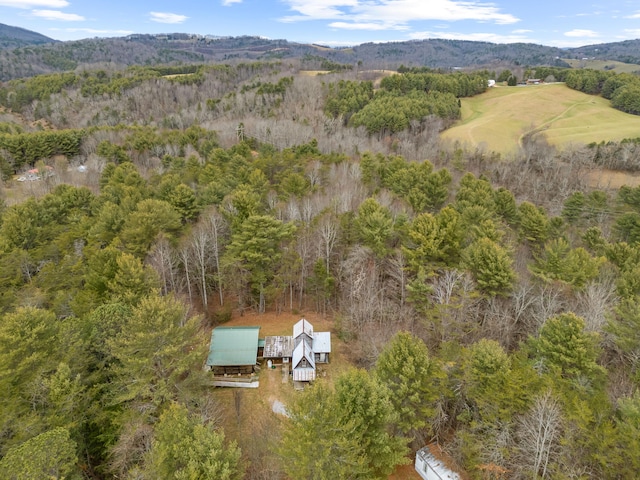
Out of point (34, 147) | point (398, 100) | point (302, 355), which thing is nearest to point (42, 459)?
point (302, 355)

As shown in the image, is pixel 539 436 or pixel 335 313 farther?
pixel 335 313

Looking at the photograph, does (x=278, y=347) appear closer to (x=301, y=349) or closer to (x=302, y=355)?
(x=301, y=349)

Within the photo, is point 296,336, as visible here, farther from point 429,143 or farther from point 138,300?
point 429,143

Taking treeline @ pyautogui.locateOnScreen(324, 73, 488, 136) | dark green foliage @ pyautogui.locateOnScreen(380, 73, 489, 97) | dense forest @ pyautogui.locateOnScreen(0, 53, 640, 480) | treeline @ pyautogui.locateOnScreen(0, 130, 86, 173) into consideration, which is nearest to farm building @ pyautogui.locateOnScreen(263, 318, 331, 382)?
dense forest @ pyautogui.locateOnScreen(0, 53, 640, 480)

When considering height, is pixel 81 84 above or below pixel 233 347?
above

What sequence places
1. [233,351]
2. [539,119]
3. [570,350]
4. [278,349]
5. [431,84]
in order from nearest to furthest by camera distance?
[570,350] < [233,351] < [278,349] < [539,119] < [431,84]

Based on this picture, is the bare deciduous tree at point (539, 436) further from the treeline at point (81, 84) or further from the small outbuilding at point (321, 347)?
the treeline at point (81, 84)

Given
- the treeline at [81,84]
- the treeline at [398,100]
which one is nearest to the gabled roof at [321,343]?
the treeline at [398,100]
